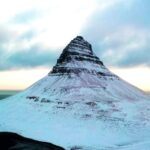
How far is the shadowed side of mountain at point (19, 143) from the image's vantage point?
60.5 m

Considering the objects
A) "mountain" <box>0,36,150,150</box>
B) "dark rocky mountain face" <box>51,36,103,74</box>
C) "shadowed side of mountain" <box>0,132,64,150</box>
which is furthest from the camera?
"dark rocky mountain face" <box>51,36,103,74</box>

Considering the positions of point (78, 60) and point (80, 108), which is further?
point (78, 60)

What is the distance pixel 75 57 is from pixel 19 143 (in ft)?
154

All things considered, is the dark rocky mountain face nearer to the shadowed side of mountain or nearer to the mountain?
the mountain

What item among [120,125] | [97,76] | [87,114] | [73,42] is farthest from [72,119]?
[73,42]

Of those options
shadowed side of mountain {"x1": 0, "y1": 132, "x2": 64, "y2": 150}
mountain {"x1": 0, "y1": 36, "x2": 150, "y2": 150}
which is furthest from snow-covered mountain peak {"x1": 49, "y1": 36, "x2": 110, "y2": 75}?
shadowed side of mountain {"x1": 0, "y1": 132, "x2": 64, "y2": 150}

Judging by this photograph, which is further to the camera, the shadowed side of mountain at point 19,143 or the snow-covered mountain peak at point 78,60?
the snow-covered mountain peak at point 78,60

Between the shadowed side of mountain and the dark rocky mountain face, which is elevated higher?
the dark rocky mountain face

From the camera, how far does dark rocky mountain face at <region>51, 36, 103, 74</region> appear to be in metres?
104

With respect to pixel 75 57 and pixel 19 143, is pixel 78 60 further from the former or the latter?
pixel 19 143

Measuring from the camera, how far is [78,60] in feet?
349

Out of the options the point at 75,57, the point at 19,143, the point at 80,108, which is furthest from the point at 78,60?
the point at 19,143

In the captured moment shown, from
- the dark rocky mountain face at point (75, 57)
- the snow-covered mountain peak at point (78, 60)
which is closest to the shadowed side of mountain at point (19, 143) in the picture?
the dark rocky mountain face at point (75, 57)

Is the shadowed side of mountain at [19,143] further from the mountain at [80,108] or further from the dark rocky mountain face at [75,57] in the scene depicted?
the dark rocky mountain face at [75,57]
